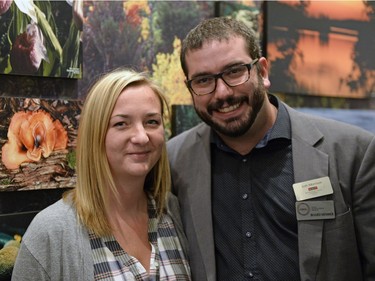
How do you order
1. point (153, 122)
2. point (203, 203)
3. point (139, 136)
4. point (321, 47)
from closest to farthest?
point (139, 136), point (153, 122), point (203, 203), point (321, 47)

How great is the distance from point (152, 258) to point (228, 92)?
0.68 m

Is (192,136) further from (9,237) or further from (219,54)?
(9,237)

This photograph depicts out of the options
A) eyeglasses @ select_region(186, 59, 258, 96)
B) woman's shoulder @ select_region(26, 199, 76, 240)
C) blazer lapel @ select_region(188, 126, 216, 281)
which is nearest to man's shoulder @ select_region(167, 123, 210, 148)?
blazer lapel @ select_region(188, 126, 216, 281)

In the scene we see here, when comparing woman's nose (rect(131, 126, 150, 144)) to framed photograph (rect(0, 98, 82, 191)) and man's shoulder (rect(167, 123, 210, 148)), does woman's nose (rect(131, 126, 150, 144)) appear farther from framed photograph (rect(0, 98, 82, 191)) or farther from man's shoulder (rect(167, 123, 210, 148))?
framed photograph (rect(0, 98, 82, 191))

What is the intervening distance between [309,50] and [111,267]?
1956 millimetres

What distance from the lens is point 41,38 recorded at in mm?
1972

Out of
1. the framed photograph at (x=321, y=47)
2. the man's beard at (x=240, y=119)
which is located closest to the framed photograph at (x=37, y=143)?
the man's beard at (x=240, y=119)

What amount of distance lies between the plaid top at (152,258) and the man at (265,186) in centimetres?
8

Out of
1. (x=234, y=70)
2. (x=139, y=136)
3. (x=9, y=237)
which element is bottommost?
(x=9, y=237)

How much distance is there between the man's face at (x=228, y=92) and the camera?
69.9 inches

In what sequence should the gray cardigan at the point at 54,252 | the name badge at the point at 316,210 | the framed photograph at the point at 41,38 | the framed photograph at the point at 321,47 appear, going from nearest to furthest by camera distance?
1. the gray cardigan at the point at 54,252
2. the name badge at the point at 316,210
3. the framed photograph at the point at 41,38
4. the framed photograph at the point at 321,47

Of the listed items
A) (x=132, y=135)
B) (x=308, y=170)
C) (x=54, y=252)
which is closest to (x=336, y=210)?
(x=308, y=170)

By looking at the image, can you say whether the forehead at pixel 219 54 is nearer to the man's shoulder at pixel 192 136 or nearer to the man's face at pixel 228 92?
the man's face at pixel 228 92

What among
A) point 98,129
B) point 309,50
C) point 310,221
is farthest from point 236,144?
point 309,50
